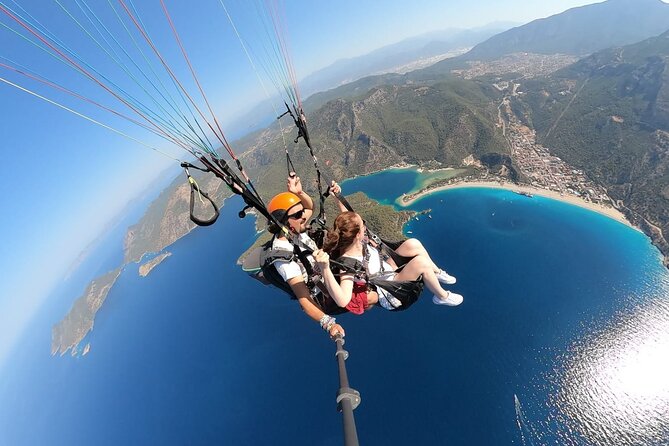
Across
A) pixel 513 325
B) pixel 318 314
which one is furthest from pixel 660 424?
pixel 318 314

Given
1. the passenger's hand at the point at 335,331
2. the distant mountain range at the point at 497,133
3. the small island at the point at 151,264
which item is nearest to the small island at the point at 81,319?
the distant mountain range at the point at 497,133

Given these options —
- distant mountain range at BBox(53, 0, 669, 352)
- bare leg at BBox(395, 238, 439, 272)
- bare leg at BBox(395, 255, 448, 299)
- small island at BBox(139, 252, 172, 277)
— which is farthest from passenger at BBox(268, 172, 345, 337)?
small island at BBox(139, 252, 172, 277)

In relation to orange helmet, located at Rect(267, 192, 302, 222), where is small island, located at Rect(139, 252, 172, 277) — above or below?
below

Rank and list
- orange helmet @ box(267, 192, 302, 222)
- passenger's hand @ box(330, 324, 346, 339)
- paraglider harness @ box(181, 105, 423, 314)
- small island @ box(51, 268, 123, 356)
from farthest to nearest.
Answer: small island @ box(51, 268, 123, 356), orange helmet @ box(267, 192, 302, 222), paraglider harness @ box(181, 105, 423, 314), passenger's hand @ box(330, 324, 346, 339)

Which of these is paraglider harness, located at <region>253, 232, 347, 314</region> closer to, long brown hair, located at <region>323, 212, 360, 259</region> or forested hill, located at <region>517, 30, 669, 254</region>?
long brown hair, located at <region>323, 212, 360, 259</region>

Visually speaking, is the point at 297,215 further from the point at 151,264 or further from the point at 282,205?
the point at 151,264

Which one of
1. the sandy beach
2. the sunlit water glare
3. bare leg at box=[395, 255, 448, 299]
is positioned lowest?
the sandy beach

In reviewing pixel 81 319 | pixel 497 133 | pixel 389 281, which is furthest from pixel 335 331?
pixel 81 319

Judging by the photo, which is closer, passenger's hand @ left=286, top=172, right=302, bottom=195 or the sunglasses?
the sunglasses
